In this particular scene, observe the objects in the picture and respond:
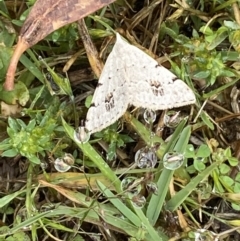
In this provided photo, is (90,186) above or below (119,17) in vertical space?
below

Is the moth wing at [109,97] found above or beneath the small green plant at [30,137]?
above

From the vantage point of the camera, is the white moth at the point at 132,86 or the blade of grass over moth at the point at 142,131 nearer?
the white moth at the point at 132,86

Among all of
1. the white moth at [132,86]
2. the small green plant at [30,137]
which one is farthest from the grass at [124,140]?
the white moth at [132,86]

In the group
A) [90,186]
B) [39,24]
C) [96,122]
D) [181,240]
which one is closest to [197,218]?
[181,240]

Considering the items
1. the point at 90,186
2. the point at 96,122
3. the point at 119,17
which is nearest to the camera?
the point at 96,122

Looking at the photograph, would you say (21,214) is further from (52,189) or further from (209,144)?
(209,144)

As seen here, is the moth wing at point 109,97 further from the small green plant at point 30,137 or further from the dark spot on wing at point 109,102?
the small green plant at point 30,137
